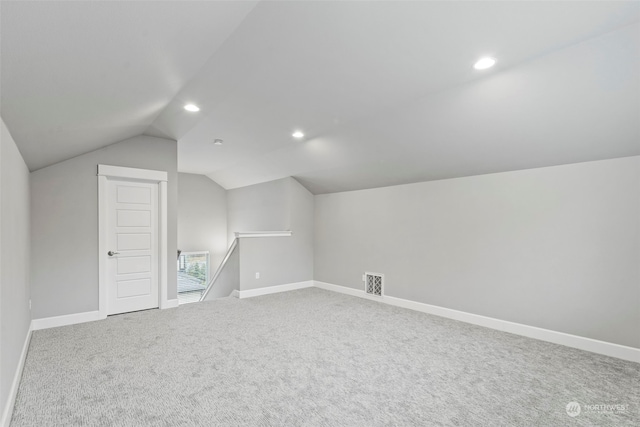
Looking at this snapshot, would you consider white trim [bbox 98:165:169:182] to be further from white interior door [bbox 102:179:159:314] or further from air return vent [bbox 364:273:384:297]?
air return vent [bbox 364:273:384:297]

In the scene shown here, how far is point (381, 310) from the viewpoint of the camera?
15.0ft

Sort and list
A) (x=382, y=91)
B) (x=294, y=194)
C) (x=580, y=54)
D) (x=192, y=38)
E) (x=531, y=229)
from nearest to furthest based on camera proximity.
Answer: (x=192, y=38) < (x=580, y=54) < (x=382, y=91) < (x=531, y=229) < (x=294, y=194)

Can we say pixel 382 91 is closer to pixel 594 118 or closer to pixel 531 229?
pixel 594 118

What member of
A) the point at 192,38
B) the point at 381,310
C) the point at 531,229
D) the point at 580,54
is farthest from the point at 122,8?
the point at 381,310

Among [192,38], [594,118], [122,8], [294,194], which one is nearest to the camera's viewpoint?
[122,8]

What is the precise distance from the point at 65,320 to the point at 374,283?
4.23m

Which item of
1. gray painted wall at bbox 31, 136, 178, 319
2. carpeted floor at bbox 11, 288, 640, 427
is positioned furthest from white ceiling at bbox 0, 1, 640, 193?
carpeted floor at bbox 11, 288, 640, 427

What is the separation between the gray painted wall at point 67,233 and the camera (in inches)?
148

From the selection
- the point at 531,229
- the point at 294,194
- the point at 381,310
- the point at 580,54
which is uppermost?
the point at 580,54

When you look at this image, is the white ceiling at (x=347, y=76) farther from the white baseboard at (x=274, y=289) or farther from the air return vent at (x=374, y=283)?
the white baseboard at (x=274, y=289)

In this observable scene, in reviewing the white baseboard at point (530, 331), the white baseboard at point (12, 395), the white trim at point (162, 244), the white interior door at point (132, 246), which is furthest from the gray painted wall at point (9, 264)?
the white baseboard at point (530, 331)

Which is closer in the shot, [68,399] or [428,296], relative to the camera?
[68,399]

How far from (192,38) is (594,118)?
3141 millimetres

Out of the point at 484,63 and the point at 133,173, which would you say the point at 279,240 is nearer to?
the point at 133,173
